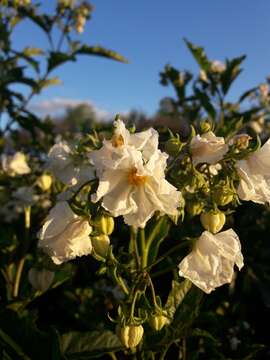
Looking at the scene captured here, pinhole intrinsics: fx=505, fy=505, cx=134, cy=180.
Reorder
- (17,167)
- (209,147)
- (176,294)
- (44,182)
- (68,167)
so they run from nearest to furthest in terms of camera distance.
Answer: (209,147)
(176,294)
(68,167)
(44,182)
(17,167)

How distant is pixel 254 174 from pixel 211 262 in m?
0.27

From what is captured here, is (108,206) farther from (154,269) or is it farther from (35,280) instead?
(154,269)

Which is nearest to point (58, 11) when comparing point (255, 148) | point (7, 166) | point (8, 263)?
point (7, 166)

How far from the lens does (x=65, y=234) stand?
1343 mm

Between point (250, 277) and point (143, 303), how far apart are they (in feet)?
4.35

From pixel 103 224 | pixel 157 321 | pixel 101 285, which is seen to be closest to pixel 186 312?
pixel 157 321

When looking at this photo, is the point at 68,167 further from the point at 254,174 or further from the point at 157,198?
the point at 254,174

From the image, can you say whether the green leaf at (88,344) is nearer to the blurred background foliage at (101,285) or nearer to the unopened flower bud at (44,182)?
the blurred background foliage at (101,285)

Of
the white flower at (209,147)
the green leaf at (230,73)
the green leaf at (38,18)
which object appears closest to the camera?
the white flower at (209,147)

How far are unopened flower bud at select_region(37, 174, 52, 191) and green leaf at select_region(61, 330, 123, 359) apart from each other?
890mm

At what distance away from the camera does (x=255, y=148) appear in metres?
1.38

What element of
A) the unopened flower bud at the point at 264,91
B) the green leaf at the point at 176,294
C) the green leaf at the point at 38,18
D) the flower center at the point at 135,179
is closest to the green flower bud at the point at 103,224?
the flower center at the point at 135,179

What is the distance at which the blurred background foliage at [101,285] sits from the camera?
1.59 metres

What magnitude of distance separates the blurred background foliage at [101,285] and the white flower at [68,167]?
0.13 metres
